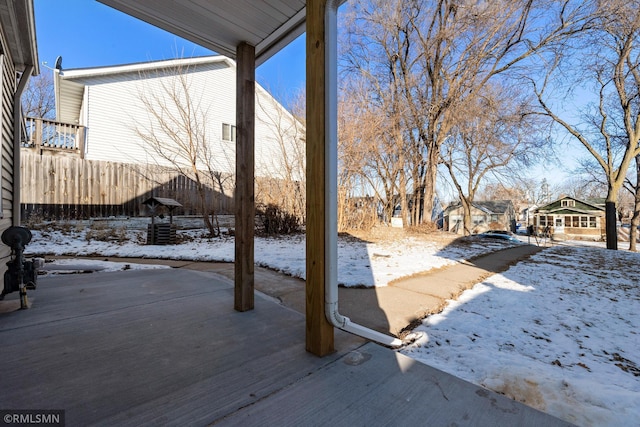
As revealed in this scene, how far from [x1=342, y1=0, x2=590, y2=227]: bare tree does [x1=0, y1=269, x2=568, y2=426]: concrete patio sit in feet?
35.8

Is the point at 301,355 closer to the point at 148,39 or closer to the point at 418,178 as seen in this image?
the point at 148,39

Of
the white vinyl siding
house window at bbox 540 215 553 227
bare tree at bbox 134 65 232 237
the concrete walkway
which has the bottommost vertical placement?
the concrete walkway

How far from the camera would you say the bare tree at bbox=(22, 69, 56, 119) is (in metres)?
15.8

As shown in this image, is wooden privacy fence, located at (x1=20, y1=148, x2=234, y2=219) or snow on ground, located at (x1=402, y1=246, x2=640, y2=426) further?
wooden privacy fence, located at (x1=20, y1=148, x2=234, y2=219)

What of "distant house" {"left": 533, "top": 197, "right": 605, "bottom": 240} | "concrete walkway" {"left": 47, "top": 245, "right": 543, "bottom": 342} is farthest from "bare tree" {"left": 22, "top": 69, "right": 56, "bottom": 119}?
"distant house" {"left": 533, "top": 197, "right": 605, "bottom": 240}

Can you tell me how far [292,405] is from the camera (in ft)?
4.09

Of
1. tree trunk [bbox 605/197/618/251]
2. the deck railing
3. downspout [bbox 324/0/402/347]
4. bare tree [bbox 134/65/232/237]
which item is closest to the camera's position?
downspout [bbox 324/0/402/347]

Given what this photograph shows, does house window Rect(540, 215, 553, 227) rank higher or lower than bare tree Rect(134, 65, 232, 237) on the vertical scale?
lower

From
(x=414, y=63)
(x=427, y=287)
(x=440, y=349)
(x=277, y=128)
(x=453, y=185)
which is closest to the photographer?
(x=440, y=349)

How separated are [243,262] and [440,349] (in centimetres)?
161

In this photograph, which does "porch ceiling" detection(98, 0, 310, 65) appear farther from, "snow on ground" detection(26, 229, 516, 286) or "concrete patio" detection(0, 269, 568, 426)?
"snow on ground" detection(26, 229, 516, 286)

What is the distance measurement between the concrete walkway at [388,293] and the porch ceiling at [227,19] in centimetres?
239

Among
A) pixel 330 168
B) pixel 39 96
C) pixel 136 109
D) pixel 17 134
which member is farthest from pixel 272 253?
pixel 39 96

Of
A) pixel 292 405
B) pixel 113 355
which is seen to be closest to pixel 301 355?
pixel 292 405
